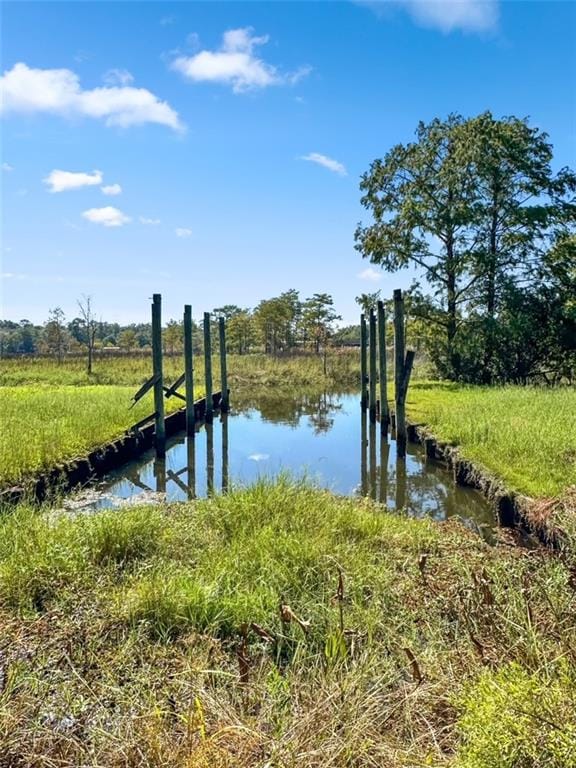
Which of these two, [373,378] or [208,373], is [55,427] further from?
[373,378]

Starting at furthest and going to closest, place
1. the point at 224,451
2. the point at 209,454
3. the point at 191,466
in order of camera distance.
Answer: the point at 224,451
the point at 209,454
the point at 191,466

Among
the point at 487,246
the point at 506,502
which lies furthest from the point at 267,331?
the point at 506,502

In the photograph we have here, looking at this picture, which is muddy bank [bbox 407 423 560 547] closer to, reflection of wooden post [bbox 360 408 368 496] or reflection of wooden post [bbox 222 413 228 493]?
reflection of wooden post [bbox 360 408 368 496]

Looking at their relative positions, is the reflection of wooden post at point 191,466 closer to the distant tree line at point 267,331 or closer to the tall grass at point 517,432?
the tall grass at point 517,432

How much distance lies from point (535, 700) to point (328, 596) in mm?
1493

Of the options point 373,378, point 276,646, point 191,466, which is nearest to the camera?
point 276,646

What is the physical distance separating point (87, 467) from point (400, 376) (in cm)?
550

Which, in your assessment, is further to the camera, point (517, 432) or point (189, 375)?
point (189, 375)

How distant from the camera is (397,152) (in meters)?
18.8

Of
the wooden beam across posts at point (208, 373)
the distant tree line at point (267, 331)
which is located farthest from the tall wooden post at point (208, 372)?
the distant tree line at point (267, 331)

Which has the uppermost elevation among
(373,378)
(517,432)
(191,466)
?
(373,378)

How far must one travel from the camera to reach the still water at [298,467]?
21.9 ft

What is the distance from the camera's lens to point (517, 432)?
719 centimetres

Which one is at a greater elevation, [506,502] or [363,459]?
[506,502]
